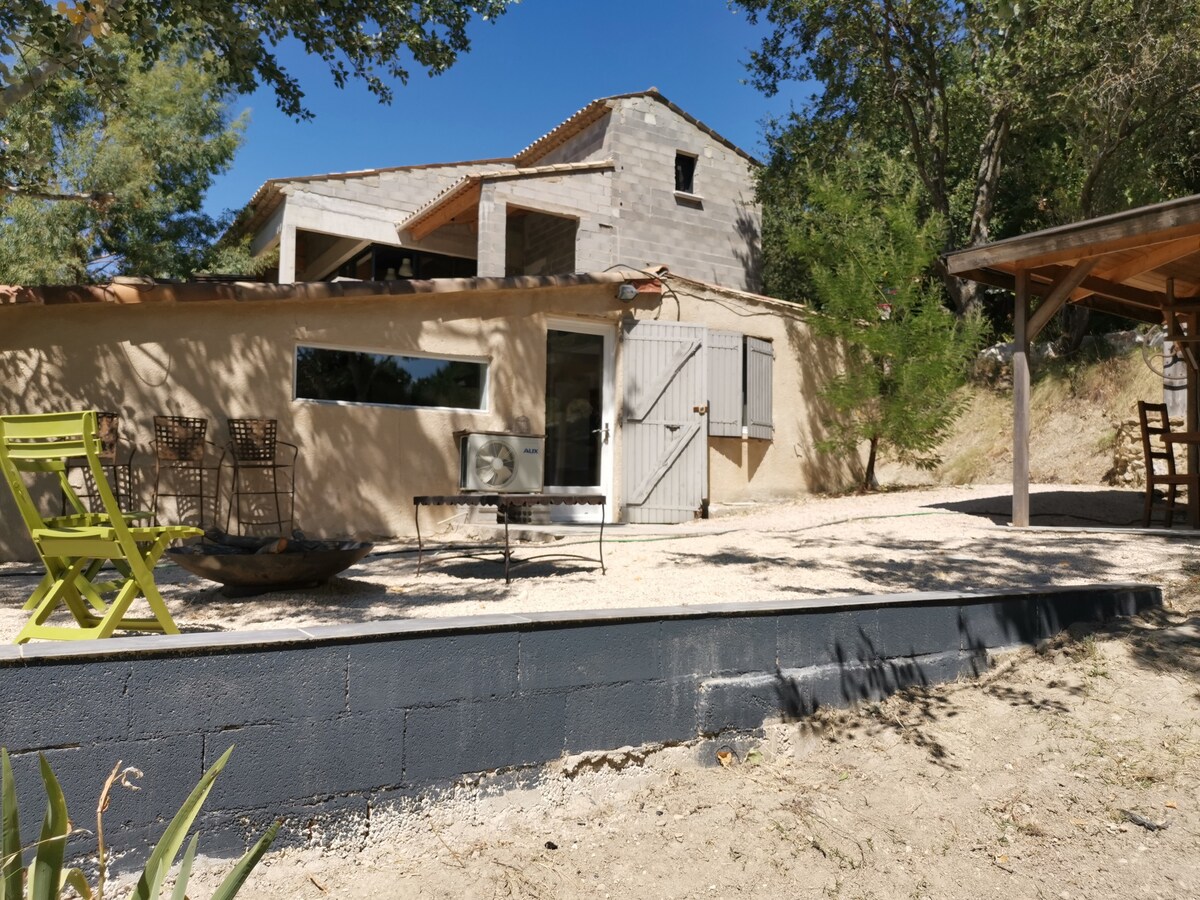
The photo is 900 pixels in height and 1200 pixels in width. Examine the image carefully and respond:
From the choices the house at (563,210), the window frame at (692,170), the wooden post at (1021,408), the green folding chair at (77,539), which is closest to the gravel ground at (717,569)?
the wooden post at (1021,408)

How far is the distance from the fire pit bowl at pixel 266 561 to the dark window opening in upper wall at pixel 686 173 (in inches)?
442

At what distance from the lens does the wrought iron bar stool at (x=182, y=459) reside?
760 cm

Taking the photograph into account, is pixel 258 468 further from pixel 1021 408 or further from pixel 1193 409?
pixel 1193 409

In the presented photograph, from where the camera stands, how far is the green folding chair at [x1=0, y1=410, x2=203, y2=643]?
3.55 m

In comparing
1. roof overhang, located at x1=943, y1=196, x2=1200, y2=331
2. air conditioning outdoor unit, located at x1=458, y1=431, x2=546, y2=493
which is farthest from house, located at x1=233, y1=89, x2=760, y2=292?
roof overhang, located at x1=943, y1=196, x2=1200, y2=331

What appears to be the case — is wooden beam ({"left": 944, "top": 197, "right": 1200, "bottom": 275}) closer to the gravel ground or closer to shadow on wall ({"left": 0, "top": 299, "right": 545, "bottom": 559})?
the gravel ground

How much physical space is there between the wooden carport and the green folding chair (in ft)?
21.2

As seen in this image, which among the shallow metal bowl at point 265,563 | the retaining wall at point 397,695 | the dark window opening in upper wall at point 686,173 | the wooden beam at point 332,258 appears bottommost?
the retaining wall at point 397,695

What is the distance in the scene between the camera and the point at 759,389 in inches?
446

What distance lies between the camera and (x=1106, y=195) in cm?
1352

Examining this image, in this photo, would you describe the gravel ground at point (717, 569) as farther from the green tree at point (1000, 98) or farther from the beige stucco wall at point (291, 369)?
the green tree at point (1000, 98)

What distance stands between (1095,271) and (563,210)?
277 inches

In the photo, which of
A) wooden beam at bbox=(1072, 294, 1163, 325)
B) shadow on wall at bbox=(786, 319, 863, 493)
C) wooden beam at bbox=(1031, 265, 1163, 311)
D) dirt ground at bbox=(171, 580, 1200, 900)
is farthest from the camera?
shadow on wall at bbox=(786, 319, 863, 493)

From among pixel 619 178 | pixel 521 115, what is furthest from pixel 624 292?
pixel 521 115
